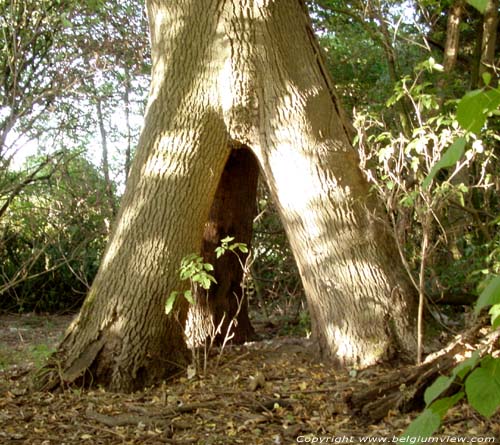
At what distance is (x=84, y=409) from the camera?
454cm

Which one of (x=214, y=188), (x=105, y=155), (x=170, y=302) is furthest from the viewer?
(x=105, y=155)

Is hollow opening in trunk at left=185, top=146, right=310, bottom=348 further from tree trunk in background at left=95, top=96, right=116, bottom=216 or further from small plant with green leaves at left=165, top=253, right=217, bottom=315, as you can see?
tree trunk in background at left=95, top=96, right=116, bottom=216

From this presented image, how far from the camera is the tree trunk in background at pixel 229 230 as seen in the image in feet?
20.5

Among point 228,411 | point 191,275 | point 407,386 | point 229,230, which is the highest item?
point 229,230

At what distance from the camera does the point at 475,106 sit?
3.82 feet

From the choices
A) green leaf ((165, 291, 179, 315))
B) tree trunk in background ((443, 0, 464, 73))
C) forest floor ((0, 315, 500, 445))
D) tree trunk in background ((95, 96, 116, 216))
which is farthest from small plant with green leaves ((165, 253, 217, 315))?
tree trunk in background ((443, 0, 464, 73))

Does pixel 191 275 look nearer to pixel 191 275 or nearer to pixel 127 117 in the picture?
pixel 191 275

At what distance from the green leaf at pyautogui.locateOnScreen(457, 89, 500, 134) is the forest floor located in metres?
2.79

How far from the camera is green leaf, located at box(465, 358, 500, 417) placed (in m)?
1.24

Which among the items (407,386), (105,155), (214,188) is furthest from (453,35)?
(105,155)

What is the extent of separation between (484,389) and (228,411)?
3.40 m

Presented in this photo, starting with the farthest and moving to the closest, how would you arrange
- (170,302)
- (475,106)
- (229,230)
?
(229,230), (170,302), (475,106)

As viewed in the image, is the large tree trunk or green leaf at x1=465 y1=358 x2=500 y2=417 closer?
green leaf at x1=465 y1=358 x2=500 y2=417

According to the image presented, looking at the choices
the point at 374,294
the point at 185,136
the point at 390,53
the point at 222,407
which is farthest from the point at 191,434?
the point at 390,53
